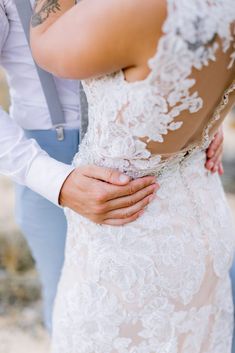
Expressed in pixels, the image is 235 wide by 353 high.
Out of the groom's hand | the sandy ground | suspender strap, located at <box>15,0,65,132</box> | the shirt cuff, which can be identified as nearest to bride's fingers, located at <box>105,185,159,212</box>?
the groom's hand

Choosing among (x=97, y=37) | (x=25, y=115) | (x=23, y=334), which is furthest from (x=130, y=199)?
(x=23, y=334)

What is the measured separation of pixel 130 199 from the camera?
4.42ft

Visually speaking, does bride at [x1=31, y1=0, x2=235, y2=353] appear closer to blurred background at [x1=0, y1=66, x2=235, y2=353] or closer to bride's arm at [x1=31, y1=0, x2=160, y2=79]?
bride's arm at [x1=31, y1=0, x2=160, y2=79]

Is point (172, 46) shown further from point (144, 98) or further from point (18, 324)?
point (18, 324)

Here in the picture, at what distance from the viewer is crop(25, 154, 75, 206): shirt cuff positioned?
4.68 feet

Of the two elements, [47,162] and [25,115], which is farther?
[25,115]

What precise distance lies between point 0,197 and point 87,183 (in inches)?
116

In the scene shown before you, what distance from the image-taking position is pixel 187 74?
1.11m

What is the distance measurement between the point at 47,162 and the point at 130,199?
0.76 ft

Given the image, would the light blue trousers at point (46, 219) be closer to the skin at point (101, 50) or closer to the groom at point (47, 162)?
the groom at point (47, 162)

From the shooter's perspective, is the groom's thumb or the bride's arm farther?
the groom's thumb

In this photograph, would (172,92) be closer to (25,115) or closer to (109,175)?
(109,175)

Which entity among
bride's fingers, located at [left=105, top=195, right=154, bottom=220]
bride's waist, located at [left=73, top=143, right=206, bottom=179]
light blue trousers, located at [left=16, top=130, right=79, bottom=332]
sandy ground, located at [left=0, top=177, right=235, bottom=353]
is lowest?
sandy ground, located at [left=0, top=177, right=235, bottom=353]

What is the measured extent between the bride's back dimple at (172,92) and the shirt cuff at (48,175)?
0.43 ft
